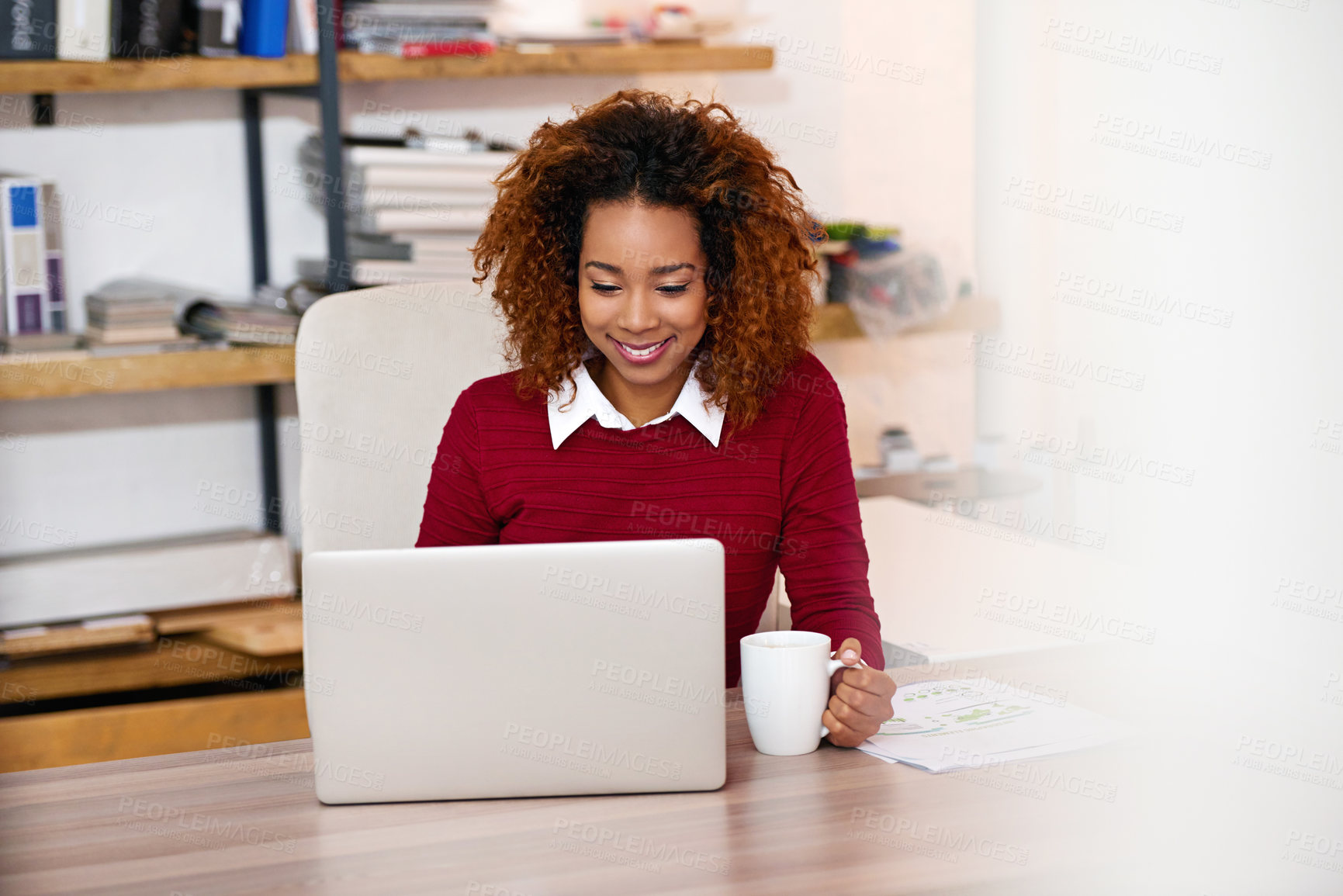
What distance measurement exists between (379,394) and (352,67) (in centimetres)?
94

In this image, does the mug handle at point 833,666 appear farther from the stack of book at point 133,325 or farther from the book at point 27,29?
the book at point 27,29

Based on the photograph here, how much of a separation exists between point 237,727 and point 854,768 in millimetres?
1594

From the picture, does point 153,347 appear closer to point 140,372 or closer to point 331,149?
point 140,372

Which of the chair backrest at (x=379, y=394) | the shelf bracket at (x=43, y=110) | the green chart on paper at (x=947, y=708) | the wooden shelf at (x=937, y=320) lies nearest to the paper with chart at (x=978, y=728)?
the green chart on paper at (x=947, y=708)

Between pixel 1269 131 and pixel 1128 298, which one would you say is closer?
pixel 1269 131

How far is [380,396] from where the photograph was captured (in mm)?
1482

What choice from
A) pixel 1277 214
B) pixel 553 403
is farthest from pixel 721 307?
pixel 1277 214

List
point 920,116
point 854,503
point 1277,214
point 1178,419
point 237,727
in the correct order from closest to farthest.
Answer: point 854,503, point 1277,214, point 1178,419, point 237,727, point 920,116

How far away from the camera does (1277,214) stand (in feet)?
5.73

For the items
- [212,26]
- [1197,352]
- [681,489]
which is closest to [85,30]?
[212,26]

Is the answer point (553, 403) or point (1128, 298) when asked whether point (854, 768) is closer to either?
point (553, 403)

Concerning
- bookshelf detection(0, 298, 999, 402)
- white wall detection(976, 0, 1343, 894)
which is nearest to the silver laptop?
white wall detection(976, 0, 1343, 894)

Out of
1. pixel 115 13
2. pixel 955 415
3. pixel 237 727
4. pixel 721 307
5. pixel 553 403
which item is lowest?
pixel 237 727

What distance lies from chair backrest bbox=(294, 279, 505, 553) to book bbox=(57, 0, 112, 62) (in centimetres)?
89
